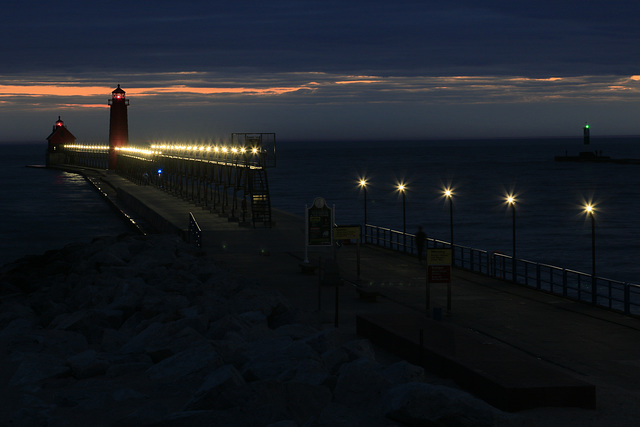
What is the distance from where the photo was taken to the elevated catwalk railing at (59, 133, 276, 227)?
4883cm

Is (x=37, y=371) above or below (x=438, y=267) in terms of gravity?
below

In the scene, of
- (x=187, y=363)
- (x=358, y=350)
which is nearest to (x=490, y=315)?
(x=358, y=350)

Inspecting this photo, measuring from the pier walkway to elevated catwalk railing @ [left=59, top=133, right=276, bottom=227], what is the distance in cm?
946

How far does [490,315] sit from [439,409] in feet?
36.8

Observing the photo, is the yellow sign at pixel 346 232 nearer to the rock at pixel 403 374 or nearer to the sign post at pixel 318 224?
the sign post at pixel 318 224

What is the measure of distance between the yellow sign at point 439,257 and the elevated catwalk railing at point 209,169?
2356cm

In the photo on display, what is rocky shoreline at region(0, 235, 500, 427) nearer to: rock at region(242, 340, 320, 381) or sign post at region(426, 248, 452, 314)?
rock at region(242, 340, 320, 381)

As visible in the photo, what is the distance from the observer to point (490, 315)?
21.2m

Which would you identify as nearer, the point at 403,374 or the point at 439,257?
the point at 403,374

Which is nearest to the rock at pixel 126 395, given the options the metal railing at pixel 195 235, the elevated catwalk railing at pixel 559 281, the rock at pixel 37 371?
the rock at pixel 37 371

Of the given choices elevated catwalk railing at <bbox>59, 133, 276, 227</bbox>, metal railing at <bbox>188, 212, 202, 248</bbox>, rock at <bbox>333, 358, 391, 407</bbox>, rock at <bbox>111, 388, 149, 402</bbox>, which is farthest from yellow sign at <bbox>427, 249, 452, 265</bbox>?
elevated catwalk railing at <bbox>59, 133, 276, 227</bbox>

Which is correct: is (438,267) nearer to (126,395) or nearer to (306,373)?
(306,373)

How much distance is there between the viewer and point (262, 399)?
36.4 ft

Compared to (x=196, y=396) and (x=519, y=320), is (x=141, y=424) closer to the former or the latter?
(x=196, y=396)
